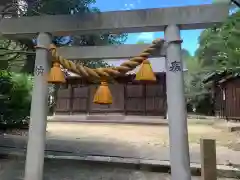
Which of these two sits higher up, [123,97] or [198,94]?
[198,94]

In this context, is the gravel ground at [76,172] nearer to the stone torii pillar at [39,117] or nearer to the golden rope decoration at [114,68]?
the stone torii pillar at [39,117]

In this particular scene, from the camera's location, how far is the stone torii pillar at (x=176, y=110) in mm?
3078

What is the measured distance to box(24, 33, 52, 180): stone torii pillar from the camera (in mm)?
3283

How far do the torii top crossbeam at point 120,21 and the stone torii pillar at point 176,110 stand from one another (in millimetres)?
168

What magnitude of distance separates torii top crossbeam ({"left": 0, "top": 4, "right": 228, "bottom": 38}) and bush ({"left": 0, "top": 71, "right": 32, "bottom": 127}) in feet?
12.3

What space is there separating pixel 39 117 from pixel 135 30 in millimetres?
1606

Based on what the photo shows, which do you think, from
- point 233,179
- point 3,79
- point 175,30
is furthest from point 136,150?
point 3,79

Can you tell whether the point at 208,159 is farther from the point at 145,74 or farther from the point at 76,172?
the point at 76,172

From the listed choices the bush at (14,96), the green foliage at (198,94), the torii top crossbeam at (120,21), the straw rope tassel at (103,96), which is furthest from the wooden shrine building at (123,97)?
the straw rope tassel at (103,96)

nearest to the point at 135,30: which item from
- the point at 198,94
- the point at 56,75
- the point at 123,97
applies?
the point at 56,75

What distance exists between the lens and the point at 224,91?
1662 centimetres

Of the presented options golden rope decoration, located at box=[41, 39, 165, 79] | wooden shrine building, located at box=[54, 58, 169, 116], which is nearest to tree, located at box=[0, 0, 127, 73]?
golden rope decoration, located at box=[41, 39, 165, 79]

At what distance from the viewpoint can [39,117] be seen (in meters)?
3.39

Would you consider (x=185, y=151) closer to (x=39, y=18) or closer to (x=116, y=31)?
(x=116, y=31)
